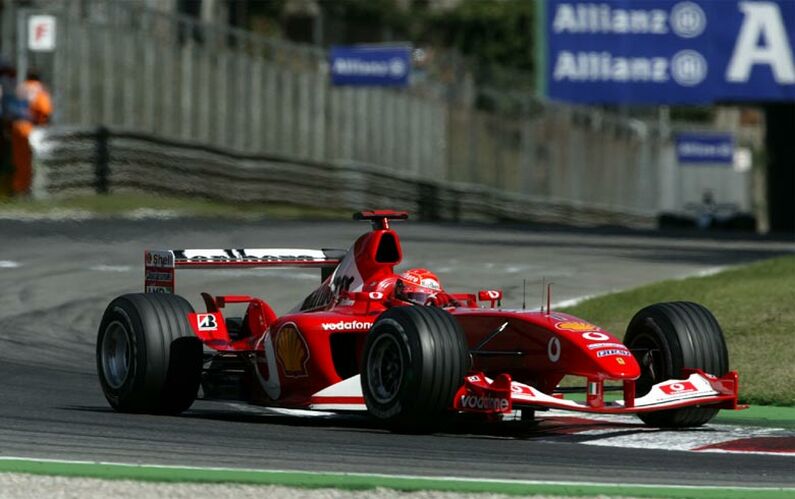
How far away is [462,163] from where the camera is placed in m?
44.4

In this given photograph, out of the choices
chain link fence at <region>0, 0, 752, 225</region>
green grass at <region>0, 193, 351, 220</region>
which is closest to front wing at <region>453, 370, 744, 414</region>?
green grass at <region>0, 193, 351, 220</region>

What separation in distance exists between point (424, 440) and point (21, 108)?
20836 millimetres

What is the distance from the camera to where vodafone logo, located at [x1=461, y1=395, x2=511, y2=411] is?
981cm

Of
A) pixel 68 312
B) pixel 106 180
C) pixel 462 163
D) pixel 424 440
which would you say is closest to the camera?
pixel 424 440

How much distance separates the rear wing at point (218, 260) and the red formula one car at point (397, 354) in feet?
0.07

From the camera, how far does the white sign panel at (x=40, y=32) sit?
30.8 m

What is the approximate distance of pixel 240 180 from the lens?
36281 mm

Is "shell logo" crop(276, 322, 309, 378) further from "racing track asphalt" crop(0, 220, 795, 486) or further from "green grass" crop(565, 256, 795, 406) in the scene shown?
"green grass" crop(565, 256, 795, 406)

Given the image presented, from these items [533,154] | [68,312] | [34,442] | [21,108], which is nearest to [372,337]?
[34,442]

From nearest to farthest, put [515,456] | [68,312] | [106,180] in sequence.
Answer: [515,456], [68,312], [106,180]

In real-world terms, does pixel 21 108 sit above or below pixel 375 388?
above

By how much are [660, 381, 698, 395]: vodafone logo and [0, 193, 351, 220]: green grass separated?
A: 19.0 m

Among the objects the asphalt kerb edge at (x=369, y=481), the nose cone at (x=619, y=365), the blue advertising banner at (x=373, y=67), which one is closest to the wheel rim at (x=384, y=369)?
the nose cone at (x=619, y=365)

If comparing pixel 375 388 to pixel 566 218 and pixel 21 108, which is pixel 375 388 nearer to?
pixel 21 108
